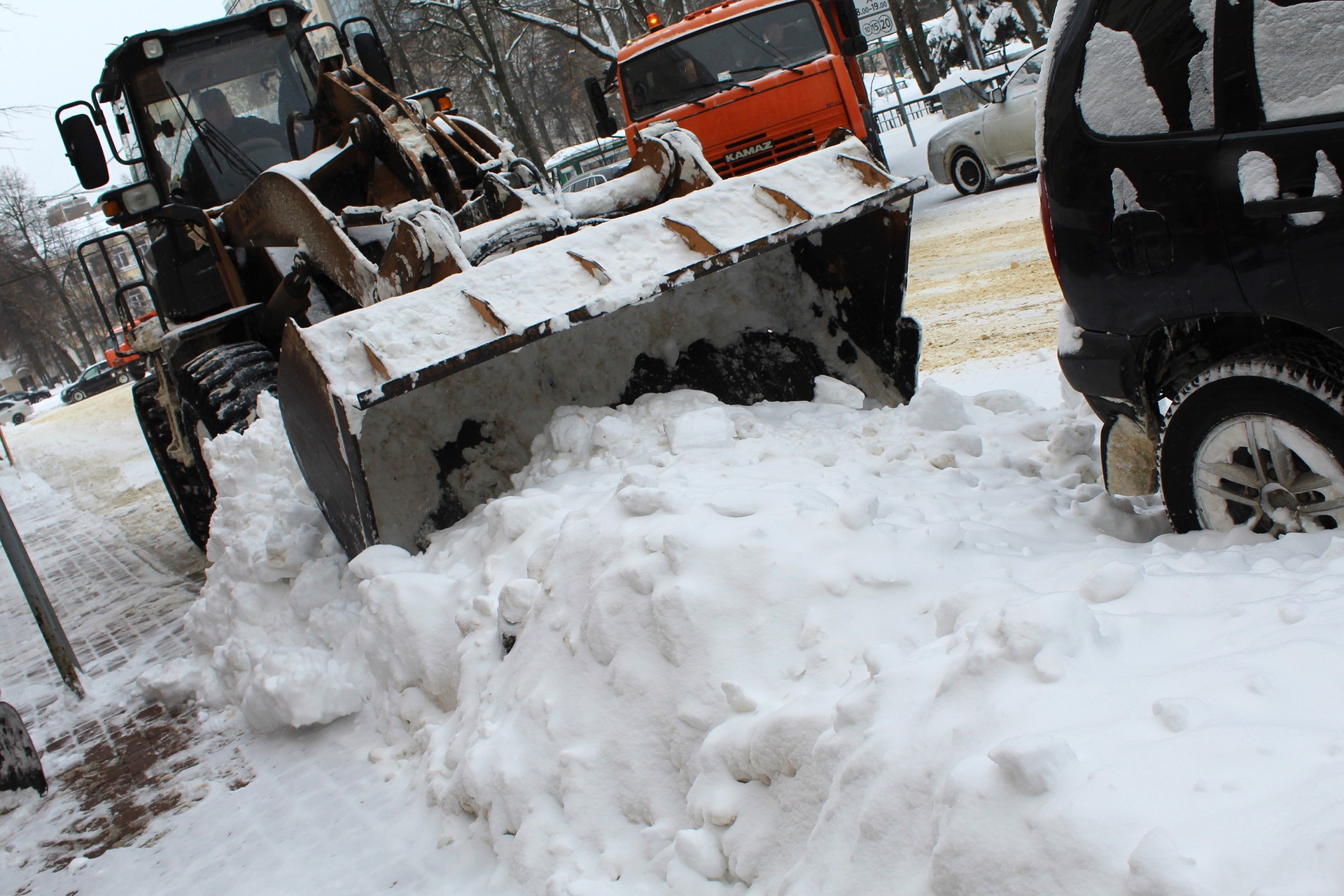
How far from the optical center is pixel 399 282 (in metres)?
4.39

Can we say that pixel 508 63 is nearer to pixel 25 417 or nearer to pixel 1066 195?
pixel 25 417

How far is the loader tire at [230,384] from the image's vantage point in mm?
5156

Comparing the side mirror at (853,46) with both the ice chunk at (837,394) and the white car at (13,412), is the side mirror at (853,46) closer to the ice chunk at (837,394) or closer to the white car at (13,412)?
the ice chunk at (837,394)

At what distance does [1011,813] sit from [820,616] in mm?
980

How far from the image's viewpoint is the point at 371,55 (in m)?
6.17

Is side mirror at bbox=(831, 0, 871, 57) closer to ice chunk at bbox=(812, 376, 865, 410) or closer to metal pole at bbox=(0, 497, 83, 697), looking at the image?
ice chunk at bbox=(812, 376, 865, 410)

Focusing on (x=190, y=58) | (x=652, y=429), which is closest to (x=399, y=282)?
(x=652, y=429)

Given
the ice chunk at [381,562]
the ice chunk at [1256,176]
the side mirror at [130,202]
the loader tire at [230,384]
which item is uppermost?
the side mirror at [130,202]

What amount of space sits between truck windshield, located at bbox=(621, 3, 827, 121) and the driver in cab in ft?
16.9

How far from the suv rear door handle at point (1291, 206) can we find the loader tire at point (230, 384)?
14.3 feet

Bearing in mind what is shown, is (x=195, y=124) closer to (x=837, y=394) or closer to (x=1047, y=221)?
(x=837, y=394)

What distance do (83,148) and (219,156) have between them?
722 millimetres

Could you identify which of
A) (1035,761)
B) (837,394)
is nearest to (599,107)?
(837,394)

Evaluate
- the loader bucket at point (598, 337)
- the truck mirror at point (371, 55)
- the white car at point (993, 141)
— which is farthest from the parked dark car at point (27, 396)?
the loader bucket at point (598, 337)
